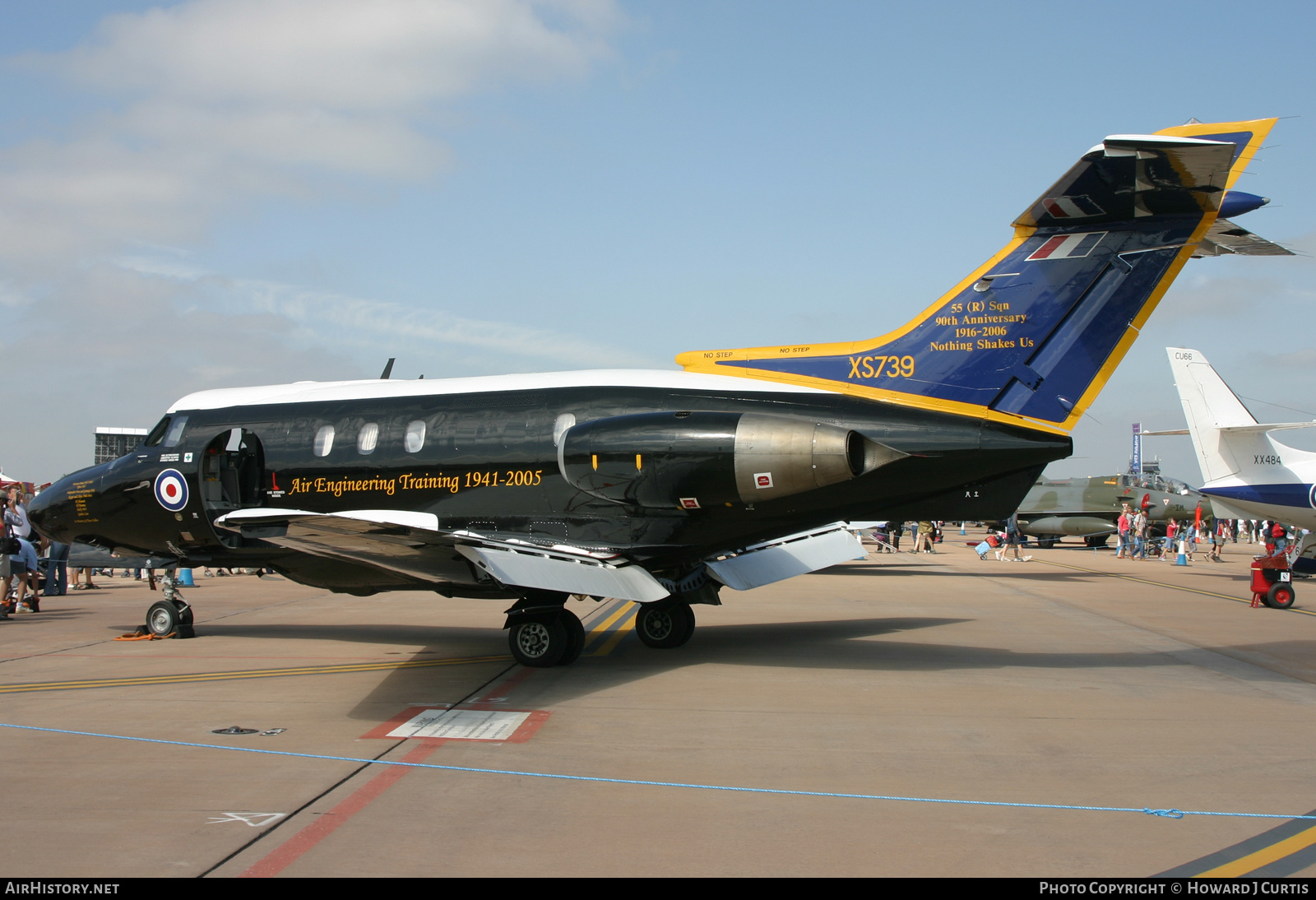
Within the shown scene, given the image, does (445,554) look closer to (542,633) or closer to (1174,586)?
(542,633)

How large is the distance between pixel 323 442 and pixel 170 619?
348cm

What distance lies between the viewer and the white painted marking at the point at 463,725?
23.8 ft

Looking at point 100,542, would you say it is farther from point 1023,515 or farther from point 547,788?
point 1023,515

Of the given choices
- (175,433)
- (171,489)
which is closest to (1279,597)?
(171,489)

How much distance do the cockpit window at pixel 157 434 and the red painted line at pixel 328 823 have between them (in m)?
8.29

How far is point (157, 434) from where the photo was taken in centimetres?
1295

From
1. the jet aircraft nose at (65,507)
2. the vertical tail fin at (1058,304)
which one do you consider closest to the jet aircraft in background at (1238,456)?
the vertical tail fin at (1058,304)

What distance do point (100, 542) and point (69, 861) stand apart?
388 inches

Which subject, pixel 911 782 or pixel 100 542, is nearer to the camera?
pixel 911 782

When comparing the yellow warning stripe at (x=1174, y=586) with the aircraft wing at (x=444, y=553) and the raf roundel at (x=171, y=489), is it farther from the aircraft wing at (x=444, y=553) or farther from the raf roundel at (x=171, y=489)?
the raf roundel at (x=171, y=489)

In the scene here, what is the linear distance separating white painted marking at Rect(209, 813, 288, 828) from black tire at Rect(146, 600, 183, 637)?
8.58 metres

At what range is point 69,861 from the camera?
4.56m

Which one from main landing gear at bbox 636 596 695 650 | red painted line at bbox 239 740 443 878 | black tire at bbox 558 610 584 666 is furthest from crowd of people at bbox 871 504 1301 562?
red painted line at bbox 239 740 443 878
